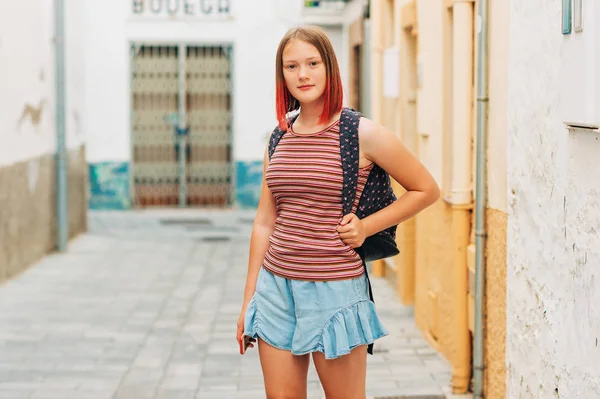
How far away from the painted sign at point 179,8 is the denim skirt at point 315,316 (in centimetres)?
1465

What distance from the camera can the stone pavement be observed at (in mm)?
6562

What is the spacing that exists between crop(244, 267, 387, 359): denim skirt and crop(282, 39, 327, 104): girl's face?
0.62 m

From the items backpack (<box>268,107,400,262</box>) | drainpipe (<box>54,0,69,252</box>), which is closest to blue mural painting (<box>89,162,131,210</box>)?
drainpipe (<box>54,0,69,252</box>)

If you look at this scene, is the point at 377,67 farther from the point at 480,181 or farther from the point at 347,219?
Answer: the point at 347,219

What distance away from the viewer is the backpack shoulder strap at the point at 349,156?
369cm

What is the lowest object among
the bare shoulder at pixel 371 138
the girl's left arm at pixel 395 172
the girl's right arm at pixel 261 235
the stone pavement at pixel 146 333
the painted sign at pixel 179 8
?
the stone pavement at pixel 146 333

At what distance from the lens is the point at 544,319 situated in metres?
4.46

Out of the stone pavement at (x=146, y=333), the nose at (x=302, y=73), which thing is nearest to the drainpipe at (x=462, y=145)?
the stone pavement at (x=146, y=333)

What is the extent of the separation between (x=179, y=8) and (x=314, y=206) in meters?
14.8

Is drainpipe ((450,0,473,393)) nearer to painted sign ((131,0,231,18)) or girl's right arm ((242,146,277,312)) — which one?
girl's right arm ((242,146,277,312))

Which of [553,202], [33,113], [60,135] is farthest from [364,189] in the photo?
[60,135]

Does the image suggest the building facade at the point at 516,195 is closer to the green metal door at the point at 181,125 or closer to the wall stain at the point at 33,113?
the wall stain at the point at 33,113

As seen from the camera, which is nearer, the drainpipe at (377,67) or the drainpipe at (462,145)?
the drainpipe at (462,145)

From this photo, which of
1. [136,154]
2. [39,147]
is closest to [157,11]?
[136,154]
